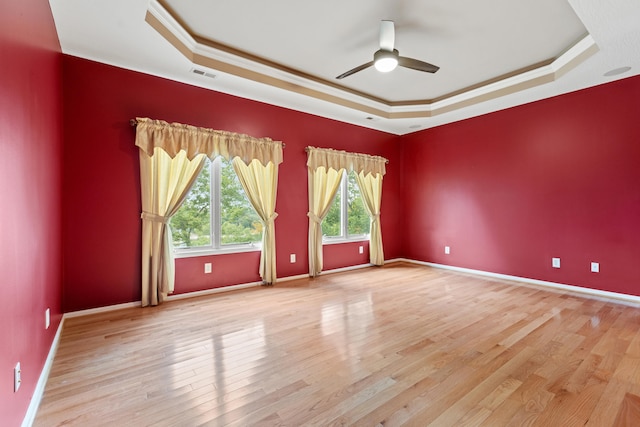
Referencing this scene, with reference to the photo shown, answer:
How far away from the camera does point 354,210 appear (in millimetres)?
5684

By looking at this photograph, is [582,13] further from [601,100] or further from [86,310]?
[86,310]

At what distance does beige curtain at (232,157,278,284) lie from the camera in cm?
424

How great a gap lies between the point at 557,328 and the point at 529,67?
3.15 m

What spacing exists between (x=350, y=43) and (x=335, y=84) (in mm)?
1080

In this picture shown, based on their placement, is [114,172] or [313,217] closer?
[114,172]

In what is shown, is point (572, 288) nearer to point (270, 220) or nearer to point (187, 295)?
point (270, 220)

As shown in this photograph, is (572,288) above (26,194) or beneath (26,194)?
beneath

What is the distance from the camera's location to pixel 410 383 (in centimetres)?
198

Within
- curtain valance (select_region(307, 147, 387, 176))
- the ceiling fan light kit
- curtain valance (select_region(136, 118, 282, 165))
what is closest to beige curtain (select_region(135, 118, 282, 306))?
curtain valance (select_region(136, 118, 282, 165))

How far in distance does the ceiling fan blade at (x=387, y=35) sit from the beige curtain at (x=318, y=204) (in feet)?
7.41

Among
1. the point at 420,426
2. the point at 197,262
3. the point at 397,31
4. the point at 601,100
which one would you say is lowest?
the point at 420,426

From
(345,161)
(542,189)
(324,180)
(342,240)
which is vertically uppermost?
(345,161)

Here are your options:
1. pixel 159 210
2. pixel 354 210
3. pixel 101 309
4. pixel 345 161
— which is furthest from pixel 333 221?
pixel 101 309

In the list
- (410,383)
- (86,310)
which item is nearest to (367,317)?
(410,383)
